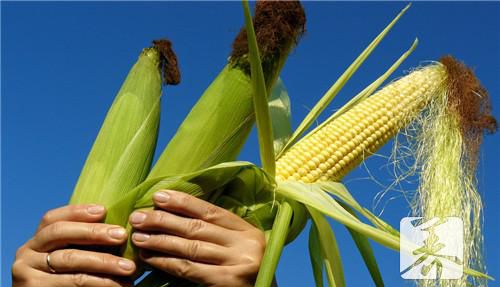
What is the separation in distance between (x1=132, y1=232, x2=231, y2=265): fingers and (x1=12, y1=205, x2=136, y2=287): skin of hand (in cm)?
5

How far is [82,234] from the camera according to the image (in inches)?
56.5

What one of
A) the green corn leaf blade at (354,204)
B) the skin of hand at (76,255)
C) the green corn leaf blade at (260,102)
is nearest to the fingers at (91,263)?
the skin of hand at (76,255)

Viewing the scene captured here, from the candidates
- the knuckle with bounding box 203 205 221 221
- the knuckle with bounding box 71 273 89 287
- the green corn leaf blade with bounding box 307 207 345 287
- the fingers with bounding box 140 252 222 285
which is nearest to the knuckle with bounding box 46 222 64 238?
the knuckle with bounding box 71 273 89 287

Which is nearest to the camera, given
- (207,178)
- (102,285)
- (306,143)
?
(102,285)

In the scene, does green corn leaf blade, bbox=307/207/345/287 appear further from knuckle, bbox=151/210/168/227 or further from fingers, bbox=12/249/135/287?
fingers, bbox=12/249/135/287

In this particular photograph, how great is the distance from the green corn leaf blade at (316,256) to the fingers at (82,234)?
536mm

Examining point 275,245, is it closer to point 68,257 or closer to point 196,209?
point 196,209

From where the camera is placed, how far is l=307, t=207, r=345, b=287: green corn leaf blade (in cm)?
160

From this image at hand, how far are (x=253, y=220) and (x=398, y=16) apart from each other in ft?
2.61

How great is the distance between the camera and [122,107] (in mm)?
1638

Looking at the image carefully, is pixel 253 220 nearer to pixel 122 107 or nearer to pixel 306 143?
pixel 306 143

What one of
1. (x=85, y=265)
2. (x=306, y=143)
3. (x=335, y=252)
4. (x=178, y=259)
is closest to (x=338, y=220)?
(x=335, y=252)

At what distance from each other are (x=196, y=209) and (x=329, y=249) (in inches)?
15.7

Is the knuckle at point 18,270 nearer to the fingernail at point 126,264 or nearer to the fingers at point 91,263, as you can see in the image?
the fingers at point 91,263
